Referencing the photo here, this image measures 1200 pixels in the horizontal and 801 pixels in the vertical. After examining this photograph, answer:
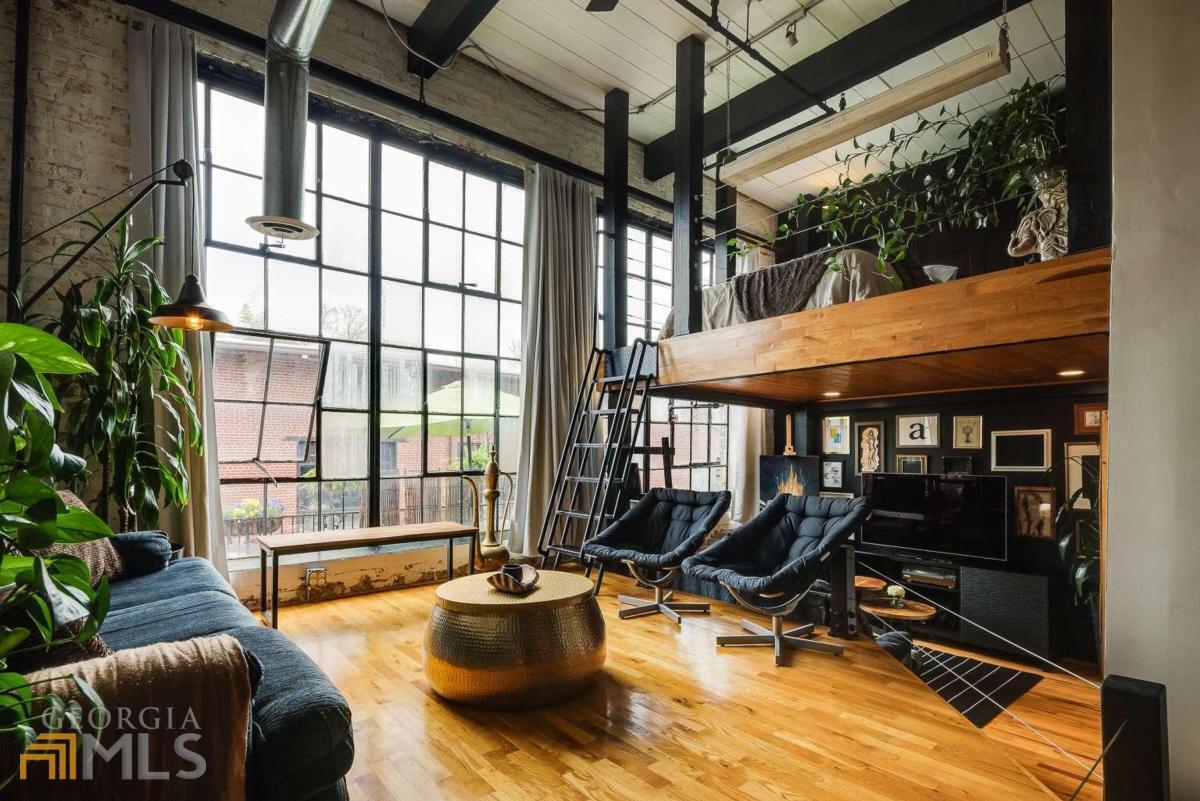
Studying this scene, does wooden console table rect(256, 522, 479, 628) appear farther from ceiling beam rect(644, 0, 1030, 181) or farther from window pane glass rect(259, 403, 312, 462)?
ceiling beam rect(644, 0, 1030, 181)

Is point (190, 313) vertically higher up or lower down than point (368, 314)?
lower down

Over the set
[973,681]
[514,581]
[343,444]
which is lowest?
[973,681]

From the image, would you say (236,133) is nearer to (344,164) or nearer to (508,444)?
(344,164)

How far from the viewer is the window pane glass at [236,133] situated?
4152mm

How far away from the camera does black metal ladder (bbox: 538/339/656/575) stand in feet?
15.5

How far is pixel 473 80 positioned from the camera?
209 inches

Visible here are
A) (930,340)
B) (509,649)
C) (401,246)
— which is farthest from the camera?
(401,246)

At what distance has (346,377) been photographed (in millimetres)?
4629

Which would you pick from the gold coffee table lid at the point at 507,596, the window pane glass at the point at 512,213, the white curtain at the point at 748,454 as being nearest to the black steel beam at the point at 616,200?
the window pane glass at the point at 512,213

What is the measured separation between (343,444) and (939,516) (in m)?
4.83

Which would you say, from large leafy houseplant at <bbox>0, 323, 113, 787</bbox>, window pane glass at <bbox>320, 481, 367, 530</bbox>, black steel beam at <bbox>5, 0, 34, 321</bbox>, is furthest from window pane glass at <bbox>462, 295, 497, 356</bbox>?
large leafy houseplant at <bbox>0, 323, 113, 787</bbox>

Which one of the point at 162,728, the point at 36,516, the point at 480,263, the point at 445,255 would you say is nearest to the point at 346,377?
the point at 445,255

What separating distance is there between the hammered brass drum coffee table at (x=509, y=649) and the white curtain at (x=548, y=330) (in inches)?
100

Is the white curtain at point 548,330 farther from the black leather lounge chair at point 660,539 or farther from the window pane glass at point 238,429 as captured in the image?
the window pane glass at point 238,429
